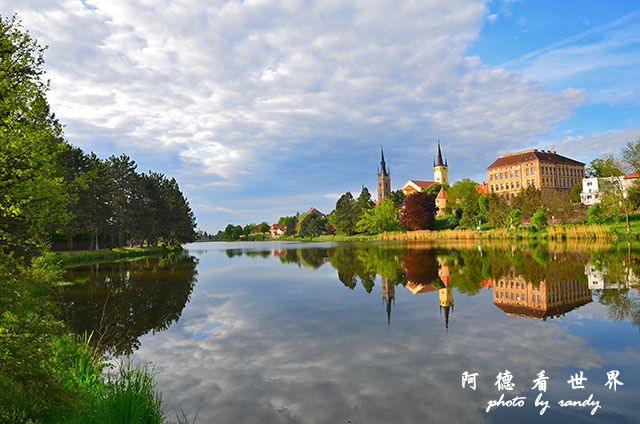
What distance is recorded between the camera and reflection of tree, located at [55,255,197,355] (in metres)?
11.1

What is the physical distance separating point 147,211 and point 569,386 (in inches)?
2478

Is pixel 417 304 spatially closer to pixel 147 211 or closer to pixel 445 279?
pixel 445 279

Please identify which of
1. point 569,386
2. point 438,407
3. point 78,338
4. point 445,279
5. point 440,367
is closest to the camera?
point 438,407

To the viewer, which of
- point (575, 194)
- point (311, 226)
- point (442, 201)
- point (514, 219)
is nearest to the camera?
point (514, 219)

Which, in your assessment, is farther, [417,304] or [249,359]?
[417,304]

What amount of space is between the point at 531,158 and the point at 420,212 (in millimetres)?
43474

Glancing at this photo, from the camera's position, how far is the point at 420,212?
94.9m

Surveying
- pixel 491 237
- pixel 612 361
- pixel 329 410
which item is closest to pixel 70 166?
pixel 329 410

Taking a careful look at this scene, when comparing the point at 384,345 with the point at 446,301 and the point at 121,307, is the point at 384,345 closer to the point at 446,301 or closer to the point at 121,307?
the point at 446,301

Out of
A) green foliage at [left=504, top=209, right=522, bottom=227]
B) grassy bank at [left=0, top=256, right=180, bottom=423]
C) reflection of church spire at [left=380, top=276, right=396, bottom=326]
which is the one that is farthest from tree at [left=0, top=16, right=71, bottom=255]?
green foliage at [left=504, top=209, right=522, bottom=227]

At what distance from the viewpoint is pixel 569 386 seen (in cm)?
668

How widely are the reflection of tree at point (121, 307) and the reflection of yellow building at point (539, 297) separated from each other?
11.9 meters

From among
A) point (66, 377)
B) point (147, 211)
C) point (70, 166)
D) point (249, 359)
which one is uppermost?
point (70, 166)

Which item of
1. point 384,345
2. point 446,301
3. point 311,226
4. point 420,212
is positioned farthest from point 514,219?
point 311,226
